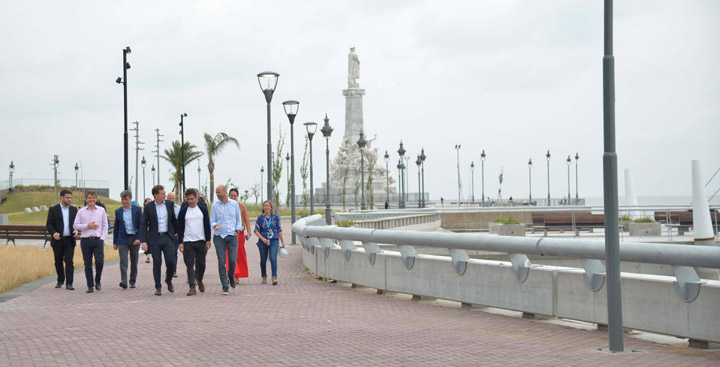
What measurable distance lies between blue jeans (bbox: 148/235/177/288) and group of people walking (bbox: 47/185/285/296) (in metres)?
0.02

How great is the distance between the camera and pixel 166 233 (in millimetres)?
14898

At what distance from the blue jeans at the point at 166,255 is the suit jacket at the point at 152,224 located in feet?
0.30

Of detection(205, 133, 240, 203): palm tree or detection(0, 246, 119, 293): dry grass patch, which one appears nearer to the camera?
detection(0, 246, 119, 293): dry grass patch

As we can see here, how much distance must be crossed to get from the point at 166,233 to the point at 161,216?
333mm

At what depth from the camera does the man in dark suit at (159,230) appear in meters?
14.7

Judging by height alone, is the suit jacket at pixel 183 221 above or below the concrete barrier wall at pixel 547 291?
above

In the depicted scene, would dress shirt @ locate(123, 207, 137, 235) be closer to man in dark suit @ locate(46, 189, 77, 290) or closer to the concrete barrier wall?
man in dark suit @ locate(46, 189, 77, 290)

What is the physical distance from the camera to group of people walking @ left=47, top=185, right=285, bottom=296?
46.8 feet

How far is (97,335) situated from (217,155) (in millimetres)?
65767

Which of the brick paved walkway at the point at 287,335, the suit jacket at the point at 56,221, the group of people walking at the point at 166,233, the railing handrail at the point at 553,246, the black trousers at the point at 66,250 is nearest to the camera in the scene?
the brick paved walkway at the point at 287,335

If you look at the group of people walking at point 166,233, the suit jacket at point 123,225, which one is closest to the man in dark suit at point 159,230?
the group of people walking at point 166,233

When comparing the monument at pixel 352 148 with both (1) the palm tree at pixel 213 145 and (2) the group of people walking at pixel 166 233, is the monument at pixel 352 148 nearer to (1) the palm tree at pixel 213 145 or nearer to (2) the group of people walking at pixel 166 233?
(1) the palm tree at pixel 213 145

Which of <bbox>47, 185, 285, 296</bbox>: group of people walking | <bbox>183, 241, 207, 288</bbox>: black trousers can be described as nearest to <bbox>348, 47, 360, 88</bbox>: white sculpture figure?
<bbox>47, 185, 285, 296</bbox>: group of people walking

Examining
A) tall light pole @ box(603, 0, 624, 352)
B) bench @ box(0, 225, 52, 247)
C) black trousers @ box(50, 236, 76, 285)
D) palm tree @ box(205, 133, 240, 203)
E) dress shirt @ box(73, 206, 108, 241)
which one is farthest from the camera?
palm tree @ box(205, 133, 240, 203)
